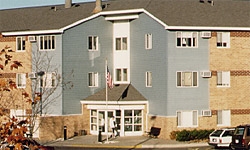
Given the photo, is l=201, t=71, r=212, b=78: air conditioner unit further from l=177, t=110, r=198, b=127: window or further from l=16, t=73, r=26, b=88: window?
l=16, t=73, r=26, b=88: window

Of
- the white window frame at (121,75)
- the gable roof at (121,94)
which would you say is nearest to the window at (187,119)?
the gable roof at (121,94)

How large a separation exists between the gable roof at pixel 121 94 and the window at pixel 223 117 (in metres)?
5.55

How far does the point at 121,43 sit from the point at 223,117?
31.7 ft

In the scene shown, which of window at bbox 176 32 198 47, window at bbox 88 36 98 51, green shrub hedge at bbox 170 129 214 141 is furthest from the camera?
window at bbox 88 36 98 51

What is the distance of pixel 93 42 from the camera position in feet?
167

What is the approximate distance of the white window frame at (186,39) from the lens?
47469mm

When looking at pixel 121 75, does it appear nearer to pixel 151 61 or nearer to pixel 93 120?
pixel 151 61

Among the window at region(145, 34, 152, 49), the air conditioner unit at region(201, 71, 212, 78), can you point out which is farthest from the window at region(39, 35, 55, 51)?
the air conditioner unit at region(201, 71, 212, 78)

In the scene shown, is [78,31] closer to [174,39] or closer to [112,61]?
[112,61]

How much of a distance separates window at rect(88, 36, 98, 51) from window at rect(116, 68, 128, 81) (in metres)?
2.53

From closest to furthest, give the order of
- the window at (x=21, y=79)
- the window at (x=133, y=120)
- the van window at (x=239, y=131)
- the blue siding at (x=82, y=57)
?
1. the van window at (x=239, y=131)
2. the window at (x=133, y=120)
3. the blue siding at (x=82, y=57)
4. the window at (x=21, y=79)

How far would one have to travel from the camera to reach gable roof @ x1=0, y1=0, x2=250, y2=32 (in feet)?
158

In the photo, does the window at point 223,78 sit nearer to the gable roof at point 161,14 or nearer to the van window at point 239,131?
the gable roof at point 161,14

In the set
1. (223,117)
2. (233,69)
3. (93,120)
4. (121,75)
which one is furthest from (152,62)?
(223,117)
